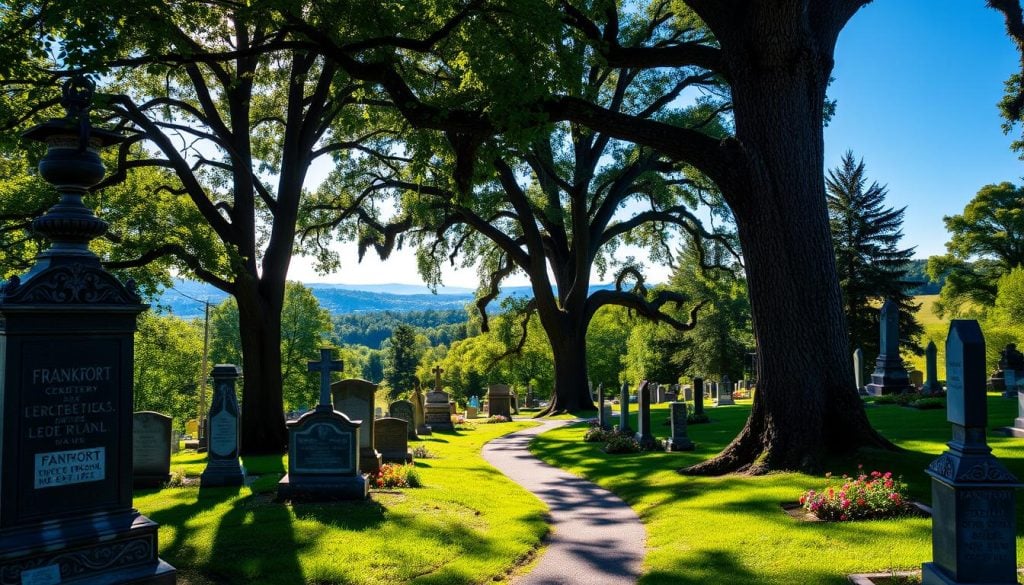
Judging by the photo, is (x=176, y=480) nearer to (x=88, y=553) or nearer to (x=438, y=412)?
(x=88, y=553)

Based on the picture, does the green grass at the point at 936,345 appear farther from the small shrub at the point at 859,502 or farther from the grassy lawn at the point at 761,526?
the small shrub at the point at 859,502

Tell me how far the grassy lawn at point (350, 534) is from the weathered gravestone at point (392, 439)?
10.5 ft

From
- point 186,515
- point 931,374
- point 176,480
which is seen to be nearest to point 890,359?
point 931,374

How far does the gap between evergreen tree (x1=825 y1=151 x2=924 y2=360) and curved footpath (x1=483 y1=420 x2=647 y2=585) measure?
2950 cm

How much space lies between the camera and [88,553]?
5.18m

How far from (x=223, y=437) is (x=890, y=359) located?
2075 cm

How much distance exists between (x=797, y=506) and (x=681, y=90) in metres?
18.8

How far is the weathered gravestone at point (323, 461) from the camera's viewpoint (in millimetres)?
10328

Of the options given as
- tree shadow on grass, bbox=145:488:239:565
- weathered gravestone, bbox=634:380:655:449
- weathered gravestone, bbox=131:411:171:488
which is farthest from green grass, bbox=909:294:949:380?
weathered gravestone, bbox=131:411:171:488

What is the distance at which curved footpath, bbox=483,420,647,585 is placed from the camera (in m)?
7.13

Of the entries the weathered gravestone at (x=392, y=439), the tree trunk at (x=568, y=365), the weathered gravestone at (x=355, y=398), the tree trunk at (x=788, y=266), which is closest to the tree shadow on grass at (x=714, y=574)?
the tree trunk at (x=788, y=266)

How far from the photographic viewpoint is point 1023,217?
38.3 meters

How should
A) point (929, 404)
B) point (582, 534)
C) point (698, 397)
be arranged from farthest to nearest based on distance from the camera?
point (698, 397) → point (929, 404) → point (582, 534)

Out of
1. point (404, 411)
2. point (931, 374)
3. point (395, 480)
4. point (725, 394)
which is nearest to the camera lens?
point (395, 480)
